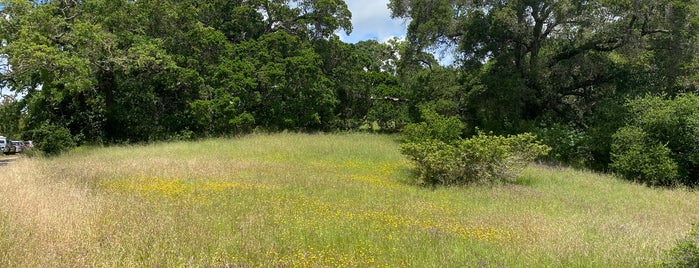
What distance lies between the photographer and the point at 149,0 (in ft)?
83.0

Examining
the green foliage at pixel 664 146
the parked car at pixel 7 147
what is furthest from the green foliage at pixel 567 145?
the parked car at pixel 7 147

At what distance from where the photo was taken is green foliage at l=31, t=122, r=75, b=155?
2059cm

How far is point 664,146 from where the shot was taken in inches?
597

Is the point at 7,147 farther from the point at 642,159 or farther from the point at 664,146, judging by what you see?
the point at 664,146

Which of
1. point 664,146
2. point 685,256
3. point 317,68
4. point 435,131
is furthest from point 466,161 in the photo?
point 317,68

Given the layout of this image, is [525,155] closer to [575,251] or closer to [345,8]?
[575,251]

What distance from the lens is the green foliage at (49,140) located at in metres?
20.6

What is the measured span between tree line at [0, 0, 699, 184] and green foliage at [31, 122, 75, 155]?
38cm

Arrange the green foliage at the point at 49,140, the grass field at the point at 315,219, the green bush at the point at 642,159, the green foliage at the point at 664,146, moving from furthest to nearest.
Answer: the green foliage at the point at 49,140 → the green foliage at the point at 664,146 → the green bush at the point at 642,159 → the grass field at the point at 315,219

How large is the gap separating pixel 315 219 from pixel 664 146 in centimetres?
1432

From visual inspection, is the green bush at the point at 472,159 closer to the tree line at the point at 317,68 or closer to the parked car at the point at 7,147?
the tree line at the point at 317,68

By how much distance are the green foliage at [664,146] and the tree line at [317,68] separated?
176 cm

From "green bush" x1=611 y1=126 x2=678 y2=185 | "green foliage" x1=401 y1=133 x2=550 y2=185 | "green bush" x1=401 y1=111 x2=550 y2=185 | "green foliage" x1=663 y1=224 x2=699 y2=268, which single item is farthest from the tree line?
"green foliage" x1=663 y1=224 x2=699 y2=268

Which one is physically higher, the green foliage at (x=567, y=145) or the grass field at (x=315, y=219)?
the green foliage at (x=567, y=145)
